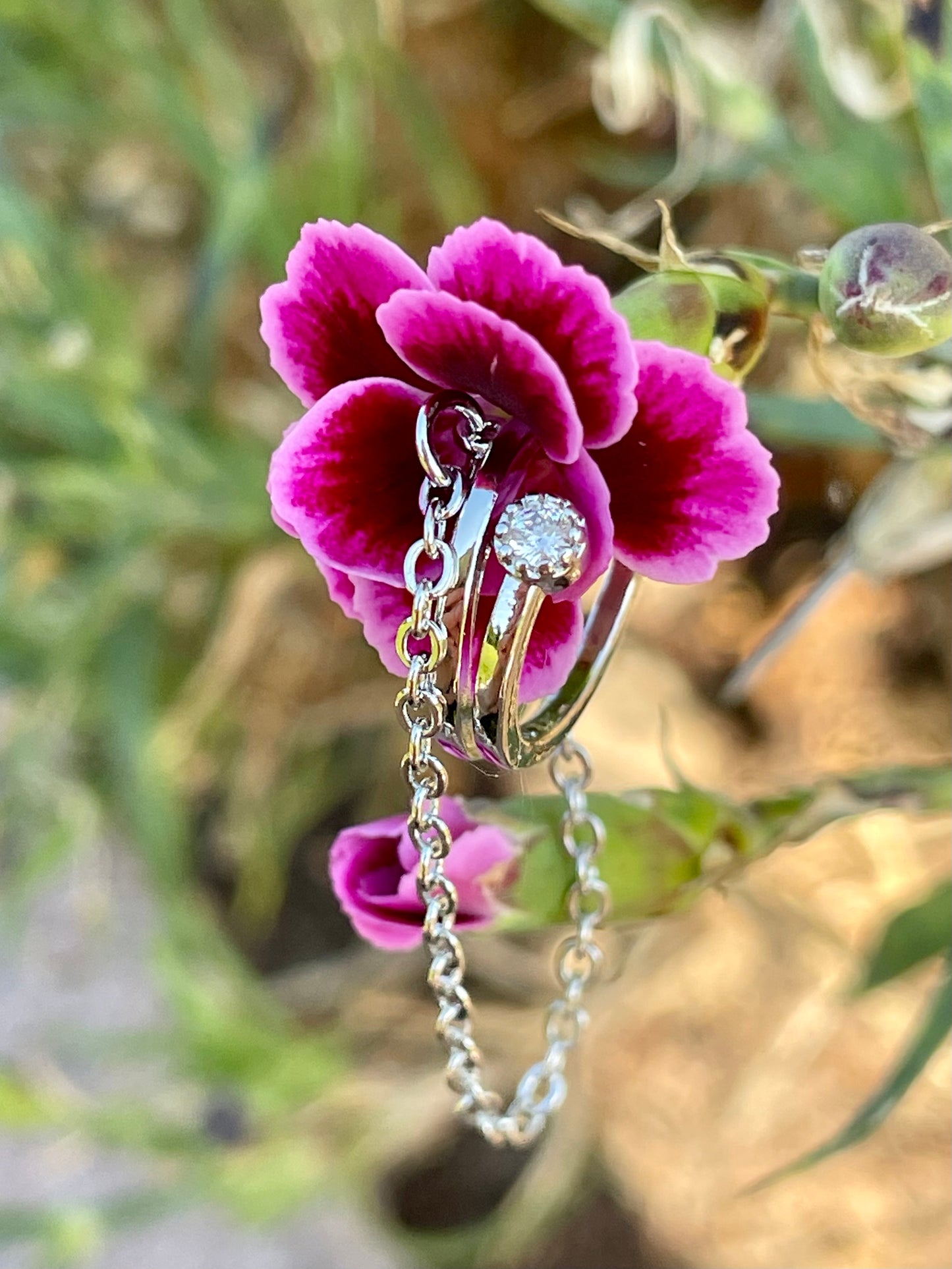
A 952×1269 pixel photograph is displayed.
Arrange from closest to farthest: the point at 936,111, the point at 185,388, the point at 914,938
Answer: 1. the point at 936,111
2. the point at 914,938
3. the point at 185,388

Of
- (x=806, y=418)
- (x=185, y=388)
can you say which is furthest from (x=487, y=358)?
(x=185, y=388)

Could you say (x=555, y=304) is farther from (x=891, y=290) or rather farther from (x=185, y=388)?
(x=185, y=388)

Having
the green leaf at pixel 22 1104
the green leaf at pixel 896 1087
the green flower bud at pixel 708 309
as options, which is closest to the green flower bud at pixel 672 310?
the green flower bud at pixel 708 309

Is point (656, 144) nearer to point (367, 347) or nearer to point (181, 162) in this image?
point (181, 162)

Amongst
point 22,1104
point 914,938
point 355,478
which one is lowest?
point 22,1104

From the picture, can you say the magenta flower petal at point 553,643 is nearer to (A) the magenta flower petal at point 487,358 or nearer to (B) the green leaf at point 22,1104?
(A) the magenta flower petal at point 487,358

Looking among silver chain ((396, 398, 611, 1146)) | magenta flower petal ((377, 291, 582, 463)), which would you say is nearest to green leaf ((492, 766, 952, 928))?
silver chain ((396, 398, 611, 1146))

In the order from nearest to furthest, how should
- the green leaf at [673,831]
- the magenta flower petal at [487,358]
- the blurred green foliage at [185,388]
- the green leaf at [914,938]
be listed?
the magenta flower petal at [487,358]
the green leaf at [673,831]
the green leaf at [914,938]
the blurred green foliage at [185,388]

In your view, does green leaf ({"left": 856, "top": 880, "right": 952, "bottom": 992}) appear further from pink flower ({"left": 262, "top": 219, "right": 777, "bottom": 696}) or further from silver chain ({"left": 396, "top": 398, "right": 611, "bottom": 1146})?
pink flower ({"left": 262, "top": 219, "right": 777, "bottom": 696})
